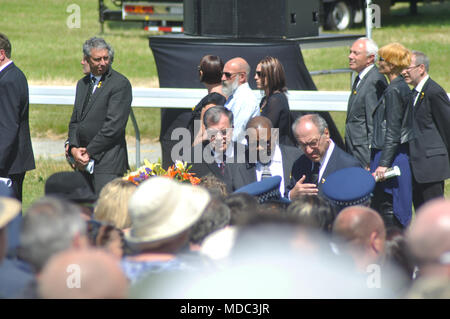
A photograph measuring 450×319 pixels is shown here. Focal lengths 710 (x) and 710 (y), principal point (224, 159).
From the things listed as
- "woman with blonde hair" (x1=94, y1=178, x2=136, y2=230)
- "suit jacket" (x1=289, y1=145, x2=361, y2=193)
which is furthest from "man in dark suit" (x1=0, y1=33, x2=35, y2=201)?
"suit jacket" (x1=289, y1=145, x2=361, y2=193)

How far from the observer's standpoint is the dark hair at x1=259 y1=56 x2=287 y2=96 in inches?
237

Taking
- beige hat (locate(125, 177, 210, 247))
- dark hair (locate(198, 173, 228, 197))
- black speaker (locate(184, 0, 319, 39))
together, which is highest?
black speaker (locate(184, 0, 319, 39))

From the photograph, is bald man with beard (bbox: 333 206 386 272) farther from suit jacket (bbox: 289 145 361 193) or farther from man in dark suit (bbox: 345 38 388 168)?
man in dark suit (bbox: 345 38 388 168)

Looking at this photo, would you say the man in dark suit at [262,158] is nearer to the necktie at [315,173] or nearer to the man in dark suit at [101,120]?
the necktie at [315,173]

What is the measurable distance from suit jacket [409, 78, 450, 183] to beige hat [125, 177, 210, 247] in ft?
10.2

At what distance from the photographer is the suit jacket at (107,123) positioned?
5.95 metres

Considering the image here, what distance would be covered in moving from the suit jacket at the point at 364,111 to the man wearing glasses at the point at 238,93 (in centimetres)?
82

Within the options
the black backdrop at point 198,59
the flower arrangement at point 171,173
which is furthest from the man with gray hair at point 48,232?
the black backdrop at point 198,59

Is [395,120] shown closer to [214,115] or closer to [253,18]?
[214,115]

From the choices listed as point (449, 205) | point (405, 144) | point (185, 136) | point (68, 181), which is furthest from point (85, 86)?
point (449, 205)

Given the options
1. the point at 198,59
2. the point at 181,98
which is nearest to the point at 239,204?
the point at 181,98

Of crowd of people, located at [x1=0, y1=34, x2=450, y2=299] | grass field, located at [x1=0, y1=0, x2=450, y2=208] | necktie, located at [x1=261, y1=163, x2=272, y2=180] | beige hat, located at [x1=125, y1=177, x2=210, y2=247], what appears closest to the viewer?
crowd of people, located at [x1=0, y1=34, x2=450, y2=299]

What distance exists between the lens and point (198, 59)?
7504mm

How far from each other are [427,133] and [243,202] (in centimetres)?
251
